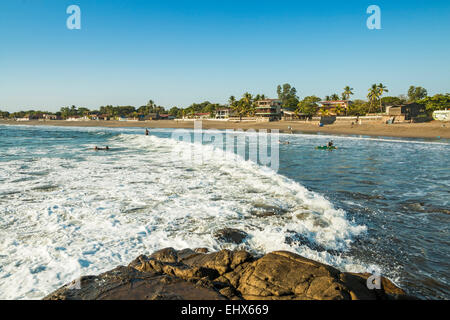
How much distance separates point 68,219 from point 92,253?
267 cm

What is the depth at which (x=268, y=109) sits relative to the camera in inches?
3728

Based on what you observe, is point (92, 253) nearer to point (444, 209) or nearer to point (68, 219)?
point (68, 219)

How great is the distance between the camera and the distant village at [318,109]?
192 ft

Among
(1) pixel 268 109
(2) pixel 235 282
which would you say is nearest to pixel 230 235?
(2) pixel 235 282

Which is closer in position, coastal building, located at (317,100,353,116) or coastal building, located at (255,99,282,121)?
coastal building, located at (317,100,353,116)

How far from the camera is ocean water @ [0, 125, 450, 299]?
5.05m

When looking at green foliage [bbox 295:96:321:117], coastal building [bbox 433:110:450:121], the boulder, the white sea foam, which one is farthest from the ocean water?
green foliage [bbox 295:96:321:117]

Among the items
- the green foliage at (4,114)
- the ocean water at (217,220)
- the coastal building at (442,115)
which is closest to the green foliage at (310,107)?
the coastal building at (442,115)

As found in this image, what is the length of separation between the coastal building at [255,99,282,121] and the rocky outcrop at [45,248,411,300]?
9030cm

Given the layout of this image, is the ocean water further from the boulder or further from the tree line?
the tree line

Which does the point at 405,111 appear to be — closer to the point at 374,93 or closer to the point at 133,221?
the point at 374,93

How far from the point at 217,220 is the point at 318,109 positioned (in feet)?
294

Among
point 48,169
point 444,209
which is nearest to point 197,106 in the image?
point 48,169
